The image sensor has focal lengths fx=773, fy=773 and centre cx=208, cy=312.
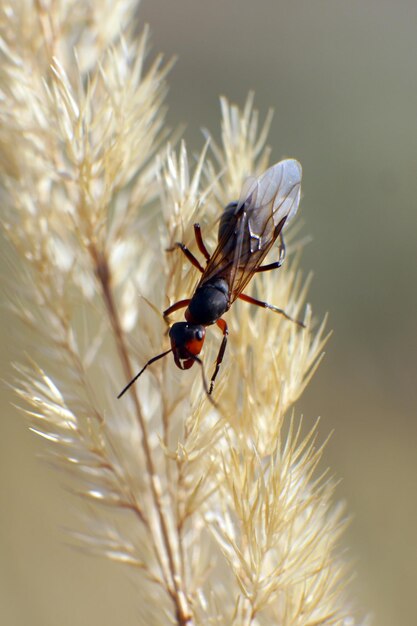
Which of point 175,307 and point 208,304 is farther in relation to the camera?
point 208,304

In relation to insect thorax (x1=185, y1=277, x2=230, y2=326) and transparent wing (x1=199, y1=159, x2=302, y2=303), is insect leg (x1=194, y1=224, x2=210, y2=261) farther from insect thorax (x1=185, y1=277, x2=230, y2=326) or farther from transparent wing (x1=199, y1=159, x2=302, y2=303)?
transparent wing (x1=199, y1=159, x2=302, y2=303)

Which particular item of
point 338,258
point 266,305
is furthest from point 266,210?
point 338,258

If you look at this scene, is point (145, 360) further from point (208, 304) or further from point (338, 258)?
point (338, 258)

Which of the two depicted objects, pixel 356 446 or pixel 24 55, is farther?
pixel 356 446

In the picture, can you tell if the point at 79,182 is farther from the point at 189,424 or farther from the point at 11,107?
the point at 189,424

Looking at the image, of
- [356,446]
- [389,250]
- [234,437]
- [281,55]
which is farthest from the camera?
[281,55]

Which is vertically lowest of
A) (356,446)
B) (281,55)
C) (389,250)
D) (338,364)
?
(356,446)

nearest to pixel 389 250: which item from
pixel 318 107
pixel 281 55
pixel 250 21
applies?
pixel 318 107

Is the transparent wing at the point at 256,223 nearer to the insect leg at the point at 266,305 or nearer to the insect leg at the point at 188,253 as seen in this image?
the insect leg at the point at 266,305
